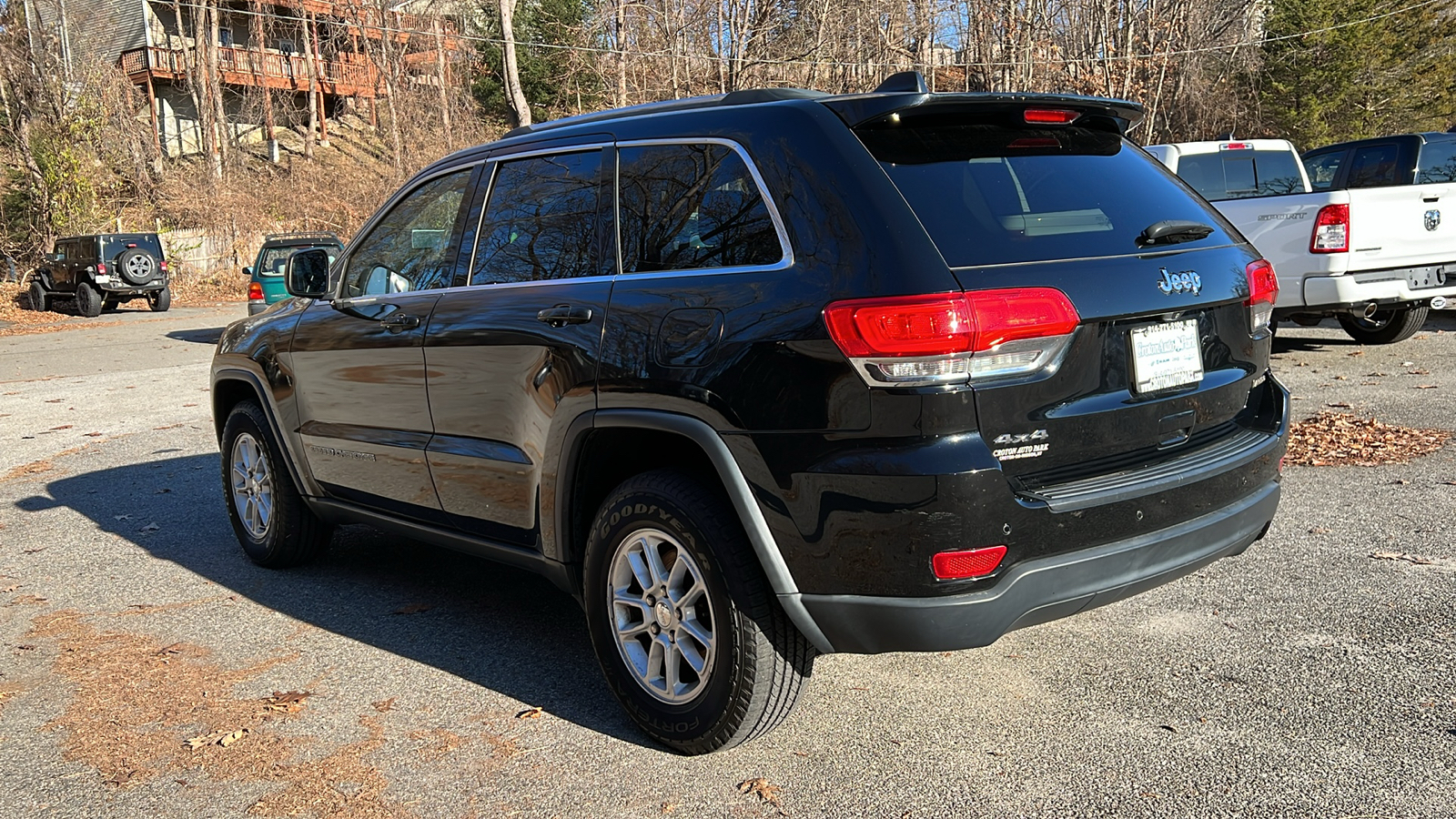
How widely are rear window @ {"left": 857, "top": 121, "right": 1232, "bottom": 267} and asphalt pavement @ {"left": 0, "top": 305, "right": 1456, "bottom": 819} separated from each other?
144 cm

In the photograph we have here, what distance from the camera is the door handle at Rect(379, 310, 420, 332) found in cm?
452

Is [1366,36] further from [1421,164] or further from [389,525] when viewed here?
[389,525]

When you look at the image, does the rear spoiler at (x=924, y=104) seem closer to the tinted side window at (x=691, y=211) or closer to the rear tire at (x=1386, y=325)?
the tinted side window at (x=691, y=211)

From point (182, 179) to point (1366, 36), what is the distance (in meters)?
38.1

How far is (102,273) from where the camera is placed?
84.6 feet

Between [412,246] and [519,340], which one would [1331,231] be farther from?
[519,340]

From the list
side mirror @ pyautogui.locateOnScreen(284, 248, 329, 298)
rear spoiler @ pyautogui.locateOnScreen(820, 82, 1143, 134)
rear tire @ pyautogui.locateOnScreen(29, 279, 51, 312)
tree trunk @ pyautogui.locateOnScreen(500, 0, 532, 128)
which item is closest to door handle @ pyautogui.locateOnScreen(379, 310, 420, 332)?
side mirror @ pyautogui.locateOnScreen(284, 248, 329, 298)

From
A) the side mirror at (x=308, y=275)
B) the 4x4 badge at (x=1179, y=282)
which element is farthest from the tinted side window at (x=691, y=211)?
the side mirror at (x=308, y=275)

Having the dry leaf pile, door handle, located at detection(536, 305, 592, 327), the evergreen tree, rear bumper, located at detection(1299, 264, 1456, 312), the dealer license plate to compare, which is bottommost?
the dry leaf pile

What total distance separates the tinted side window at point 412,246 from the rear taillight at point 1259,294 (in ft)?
9.06

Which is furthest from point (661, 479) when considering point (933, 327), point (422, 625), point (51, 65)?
point (51, 65)

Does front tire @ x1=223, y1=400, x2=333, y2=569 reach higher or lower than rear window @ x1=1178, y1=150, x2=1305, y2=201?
lower

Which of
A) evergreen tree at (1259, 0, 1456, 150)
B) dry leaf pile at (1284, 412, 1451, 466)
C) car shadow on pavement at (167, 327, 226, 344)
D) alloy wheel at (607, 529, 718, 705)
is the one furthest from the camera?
evergreen tree at (1259, 0, 1456, 150)

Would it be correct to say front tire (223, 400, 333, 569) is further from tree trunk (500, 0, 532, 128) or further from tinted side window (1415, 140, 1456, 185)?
tree trunk (500, 0, 532, 128)
